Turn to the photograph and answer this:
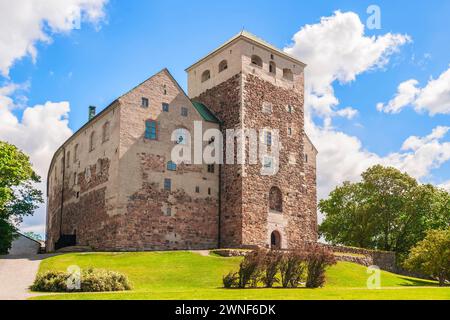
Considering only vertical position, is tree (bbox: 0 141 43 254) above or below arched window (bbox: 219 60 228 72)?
below

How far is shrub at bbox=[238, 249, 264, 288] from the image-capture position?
2656 cm

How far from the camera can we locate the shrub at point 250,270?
87.1ft

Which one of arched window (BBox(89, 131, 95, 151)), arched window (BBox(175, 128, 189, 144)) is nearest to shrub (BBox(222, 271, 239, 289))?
arched window (BBox(175, 128, 189, 144))

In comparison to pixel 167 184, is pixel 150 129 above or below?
above

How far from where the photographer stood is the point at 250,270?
26578 mm

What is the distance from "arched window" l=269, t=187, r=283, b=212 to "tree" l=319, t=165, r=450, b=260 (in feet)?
Answer: 68.1

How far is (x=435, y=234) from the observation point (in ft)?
149

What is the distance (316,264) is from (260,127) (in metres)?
20.3

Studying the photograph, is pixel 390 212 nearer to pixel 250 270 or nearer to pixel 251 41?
pixel 251 41

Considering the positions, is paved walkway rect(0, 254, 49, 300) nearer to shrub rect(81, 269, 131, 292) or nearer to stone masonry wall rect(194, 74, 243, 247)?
shrub rect(81, 269, 131, 292)

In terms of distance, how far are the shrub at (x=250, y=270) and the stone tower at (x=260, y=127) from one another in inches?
621

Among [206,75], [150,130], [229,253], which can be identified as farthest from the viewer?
[206,75]

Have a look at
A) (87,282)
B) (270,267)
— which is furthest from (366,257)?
(87,282)
